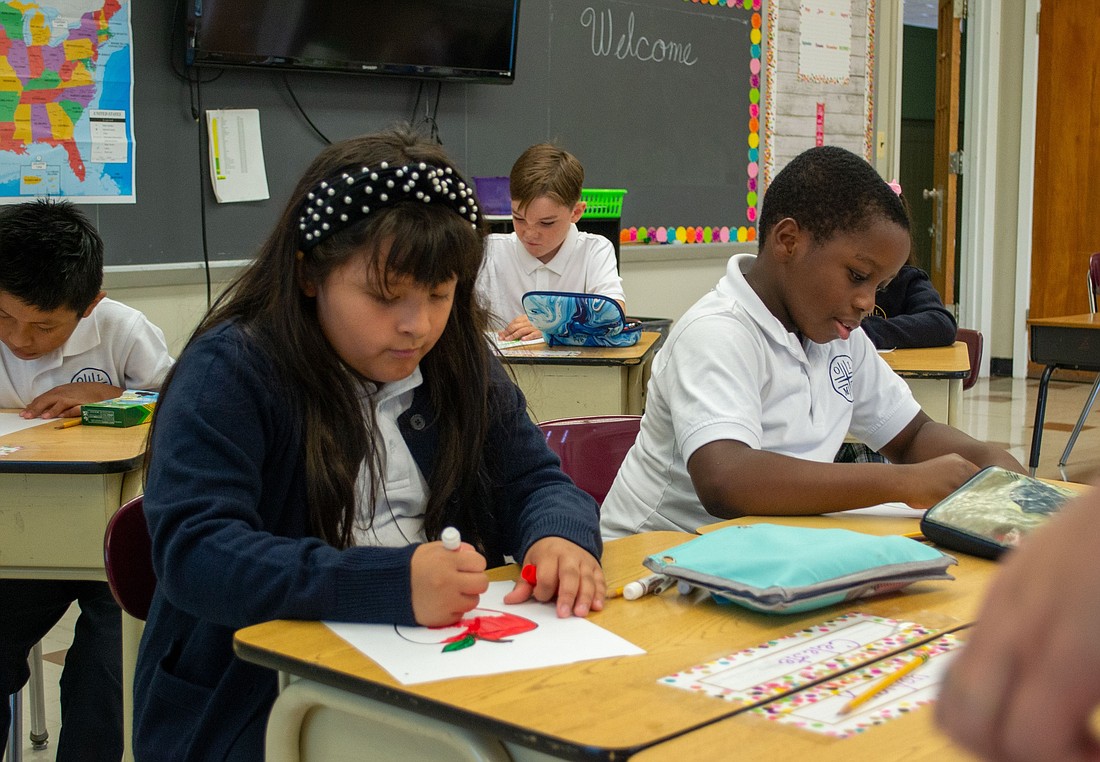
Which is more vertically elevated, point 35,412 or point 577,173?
point 577,173

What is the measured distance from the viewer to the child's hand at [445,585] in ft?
3.43

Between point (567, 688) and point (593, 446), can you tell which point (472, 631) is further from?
point (593, 446)

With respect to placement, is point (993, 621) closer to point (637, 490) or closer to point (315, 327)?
point (315, 327)

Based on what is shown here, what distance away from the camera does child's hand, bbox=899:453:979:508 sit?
1504 millimetres

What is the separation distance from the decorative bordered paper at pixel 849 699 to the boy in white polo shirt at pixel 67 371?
1555mm

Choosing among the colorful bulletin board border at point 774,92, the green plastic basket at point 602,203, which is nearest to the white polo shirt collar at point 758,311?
the green plastic basket at point 602,203

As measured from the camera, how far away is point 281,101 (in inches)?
164

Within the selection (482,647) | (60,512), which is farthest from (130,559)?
(482,647)

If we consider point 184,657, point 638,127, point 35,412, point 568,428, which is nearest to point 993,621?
point 184,657

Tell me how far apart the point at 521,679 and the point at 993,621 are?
66 cm

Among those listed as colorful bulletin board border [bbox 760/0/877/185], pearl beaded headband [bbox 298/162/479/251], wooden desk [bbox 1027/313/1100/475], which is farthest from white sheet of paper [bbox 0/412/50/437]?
colorful bulletin board border [bbox 760/0/877/185]

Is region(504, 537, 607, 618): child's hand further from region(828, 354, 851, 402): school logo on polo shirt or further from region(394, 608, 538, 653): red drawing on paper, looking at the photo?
region(828, 354, 851, 402): school logo on polo shirt

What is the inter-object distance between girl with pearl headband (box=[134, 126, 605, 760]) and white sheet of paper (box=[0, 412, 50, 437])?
104 centimetres

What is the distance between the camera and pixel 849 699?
849 millimetres
